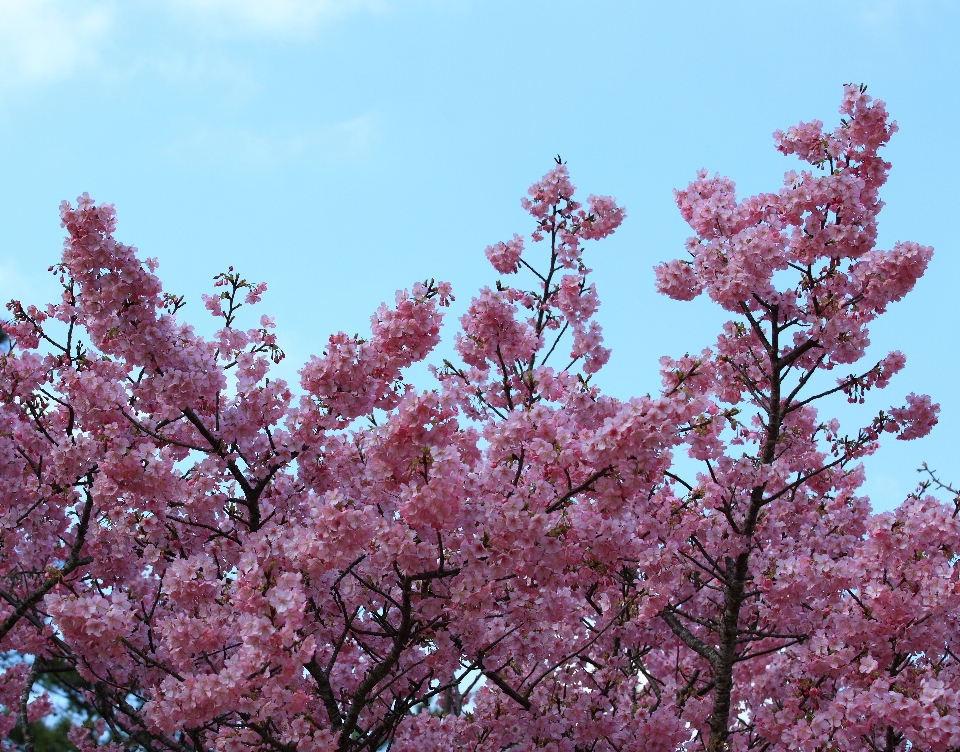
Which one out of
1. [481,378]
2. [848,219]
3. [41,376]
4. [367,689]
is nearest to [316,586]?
[367,689]

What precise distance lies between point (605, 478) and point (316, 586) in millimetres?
2343

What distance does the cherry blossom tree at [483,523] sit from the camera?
6039mm

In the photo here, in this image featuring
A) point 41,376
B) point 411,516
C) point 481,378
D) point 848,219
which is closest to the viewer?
point 411,516

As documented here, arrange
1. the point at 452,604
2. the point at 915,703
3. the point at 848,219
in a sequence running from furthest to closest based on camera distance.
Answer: the point at 848,219
the point at 915,703
the point at 452,604

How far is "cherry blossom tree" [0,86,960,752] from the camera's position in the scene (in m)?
6.04

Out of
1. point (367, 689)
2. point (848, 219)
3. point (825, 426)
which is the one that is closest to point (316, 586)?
point (367, 689)

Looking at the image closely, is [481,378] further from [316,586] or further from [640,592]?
[316,586]

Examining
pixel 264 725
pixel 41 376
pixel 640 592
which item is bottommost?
pixel 264 725

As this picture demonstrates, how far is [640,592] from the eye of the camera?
7.72 metres

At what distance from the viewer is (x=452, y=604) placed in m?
6.42

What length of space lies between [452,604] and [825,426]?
6.01 metres

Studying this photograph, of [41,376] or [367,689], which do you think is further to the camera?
[41,376]

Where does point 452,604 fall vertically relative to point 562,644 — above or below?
below

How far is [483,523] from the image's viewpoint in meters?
6.22
